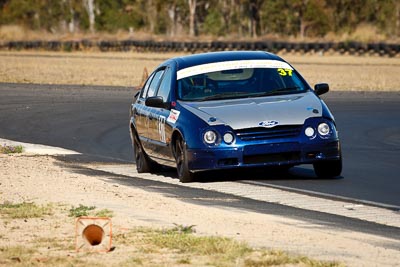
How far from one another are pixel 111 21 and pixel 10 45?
84.6 ft

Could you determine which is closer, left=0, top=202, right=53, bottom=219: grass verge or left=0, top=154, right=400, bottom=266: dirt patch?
left=0, top=154, right=400, bottom=266: dirt patch

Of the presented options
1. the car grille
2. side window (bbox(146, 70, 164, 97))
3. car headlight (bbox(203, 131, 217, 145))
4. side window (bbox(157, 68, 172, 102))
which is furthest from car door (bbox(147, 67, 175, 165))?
the car grille

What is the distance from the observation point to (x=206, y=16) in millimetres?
100875

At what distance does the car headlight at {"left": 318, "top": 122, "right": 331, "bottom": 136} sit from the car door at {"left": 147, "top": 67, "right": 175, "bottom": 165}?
1.78 metres

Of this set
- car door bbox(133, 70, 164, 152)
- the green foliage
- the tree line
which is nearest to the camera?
car door bbox(133, 70, 164, 152)

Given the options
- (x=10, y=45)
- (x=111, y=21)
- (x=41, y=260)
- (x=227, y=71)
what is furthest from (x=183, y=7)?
(x=41, y=260)

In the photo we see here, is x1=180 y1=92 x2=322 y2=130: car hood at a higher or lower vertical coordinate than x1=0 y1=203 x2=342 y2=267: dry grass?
higher

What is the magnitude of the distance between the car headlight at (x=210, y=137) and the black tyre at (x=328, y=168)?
4.05 ft

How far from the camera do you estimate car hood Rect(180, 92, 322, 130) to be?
13.5 metres

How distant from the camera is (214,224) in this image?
1021 centimetres

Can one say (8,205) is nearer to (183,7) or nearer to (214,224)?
(214,224)

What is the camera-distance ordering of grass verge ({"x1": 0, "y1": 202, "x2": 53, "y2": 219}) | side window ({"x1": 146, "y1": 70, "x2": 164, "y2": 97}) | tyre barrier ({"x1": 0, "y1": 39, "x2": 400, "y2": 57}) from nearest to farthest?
grass verge ({"x1": 0, "y1": 202, "x2": 53, "y2": 219}), side window ({"x1": 146, "y1": 70, "x2": 164, "y2": 97}), tyre barrier ({"x1": 0, "y1": 39, "x2": 400, "y2": 57})

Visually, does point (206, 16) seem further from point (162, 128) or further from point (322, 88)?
point (162, 128)

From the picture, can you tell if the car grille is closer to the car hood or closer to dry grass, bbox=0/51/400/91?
the car hood
